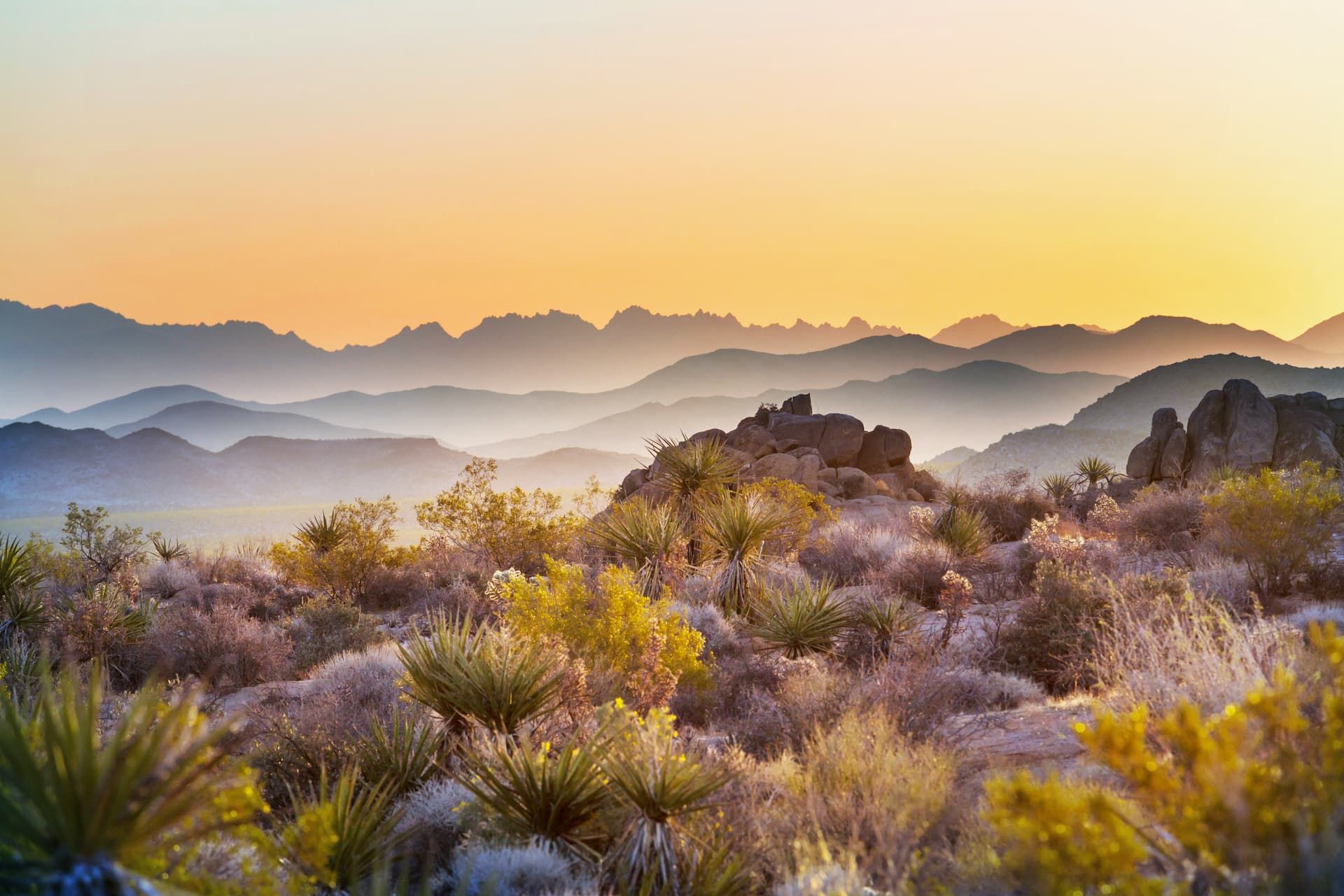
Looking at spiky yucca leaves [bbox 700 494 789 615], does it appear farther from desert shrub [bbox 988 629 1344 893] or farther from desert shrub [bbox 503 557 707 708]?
desert shrub [bbox 988 629 1344 893]

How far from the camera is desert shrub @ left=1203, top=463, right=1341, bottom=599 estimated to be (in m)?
Answer: 12.0

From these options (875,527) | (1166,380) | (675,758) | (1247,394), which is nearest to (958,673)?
(675,758)

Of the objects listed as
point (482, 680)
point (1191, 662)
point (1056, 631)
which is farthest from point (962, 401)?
point (482, 680)

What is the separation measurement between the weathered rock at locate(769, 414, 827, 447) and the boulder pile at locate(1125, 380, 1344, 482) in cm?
1335

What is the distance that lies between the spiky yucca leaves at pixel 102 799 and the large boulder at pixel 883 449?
112ft

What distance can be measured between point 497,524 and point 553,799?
15997 mm

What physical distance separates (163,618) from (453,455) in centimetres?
13012

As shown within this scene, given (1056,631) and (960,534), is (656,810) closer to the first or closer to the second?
(1056,631)

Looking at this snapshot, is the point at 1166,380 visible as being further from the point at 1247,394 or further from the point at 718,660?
the point at 718,660

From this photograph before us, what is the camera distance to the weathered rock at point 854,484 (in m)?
32.4

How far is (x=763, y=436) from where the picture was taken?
119 ft

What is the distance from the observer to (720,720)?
28.8ft

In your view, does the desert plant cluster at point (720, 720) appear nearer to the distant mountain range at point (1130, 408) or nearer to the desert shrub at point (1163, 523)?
the desert shrub at point (1163, 523)

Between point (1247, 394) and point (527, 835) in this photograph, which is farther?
point (1247, 394)
